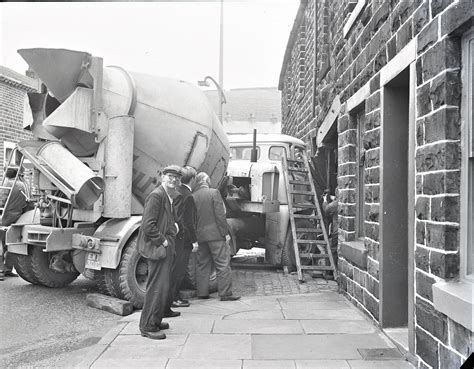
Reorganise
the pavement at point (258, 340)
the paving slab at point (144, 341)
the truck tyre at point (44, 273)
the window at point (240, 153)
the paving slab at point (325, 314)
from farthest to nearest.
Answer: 1. the window at point (240, 153)
2. the truck tyre at point (44, 273)
3. the paving slab at point (325, 314)
4. the paving slab at point (144, 341)
5. the pavement at point (258, 340)

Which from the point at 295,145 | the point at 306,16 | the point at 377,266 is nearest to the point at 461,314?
the point at 377,266

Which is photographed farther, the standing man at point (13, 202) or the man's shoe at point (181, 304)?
the standing man at point (13, 202)

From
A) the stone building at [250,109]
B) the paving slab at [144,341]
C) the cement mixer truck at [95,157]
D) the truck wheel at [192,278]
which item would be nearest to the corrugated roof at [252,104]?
the stone building at [250,109]

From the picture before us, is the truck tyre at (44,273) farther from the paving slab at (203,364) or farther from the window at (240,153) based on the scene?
the window at (240,153)

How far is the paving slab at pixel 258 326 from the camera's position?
511 centimetres

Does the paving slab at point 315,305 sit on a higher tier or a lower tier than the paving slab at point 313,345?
higher

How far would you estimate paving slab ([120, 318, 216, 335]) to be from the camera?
517cm

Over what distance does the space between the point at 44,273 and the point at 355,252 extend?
439cm

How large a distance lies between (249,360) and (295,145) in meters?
7.21

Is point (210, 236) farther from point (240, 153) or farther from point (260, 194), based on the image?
point (240, 153)

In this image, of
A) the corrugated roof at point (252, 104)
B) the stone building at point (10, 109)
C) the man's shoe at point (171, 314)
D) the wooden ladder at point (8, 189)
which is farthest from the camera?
the corrugated roof at point (252, 104)

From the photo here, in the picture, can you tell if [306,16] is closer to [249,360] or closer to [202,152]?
[202,152]

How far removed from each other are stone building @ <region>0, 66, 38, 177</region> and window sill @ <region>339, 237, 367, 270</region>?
10.2 metres

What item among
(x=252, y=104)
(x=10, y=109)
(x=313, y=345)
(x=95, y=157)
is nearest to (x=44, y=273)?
(x=95, y=157)
